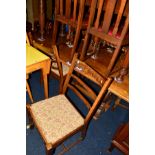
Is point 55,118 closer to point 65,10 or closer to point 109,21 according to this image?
point 109,21

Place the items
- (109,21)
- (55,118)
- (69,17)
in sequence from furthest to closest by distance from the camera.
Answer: (69,17)
(109,21)
(55,118)

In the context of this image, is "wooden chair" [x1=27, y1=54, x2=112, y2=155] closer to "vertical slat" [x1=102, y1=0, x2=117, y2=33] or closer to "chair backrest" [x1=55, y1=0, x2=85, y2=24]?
A: "vertical slat" [x1=102, y1=0, x2=117, y2=33]

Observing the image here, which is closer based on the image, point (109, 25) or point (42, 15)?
point (109, 25)

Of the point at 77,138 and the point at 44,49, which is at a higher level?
the point at 44,49

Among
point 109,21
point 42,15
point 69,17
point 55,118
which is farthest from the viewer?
point 42,15

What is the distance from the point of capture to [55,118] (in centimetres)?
123

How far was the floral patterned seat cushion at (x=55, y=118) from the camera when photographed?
113 cm

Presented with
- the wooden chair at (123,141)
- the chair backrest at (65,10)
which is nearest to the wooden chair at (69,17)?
the chair backrest at (65,10)

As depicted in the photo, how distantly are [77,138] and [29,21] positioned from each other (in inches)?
75.7

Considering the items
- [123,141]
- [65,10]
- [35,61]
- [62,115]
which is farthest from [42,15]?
[123,141]
